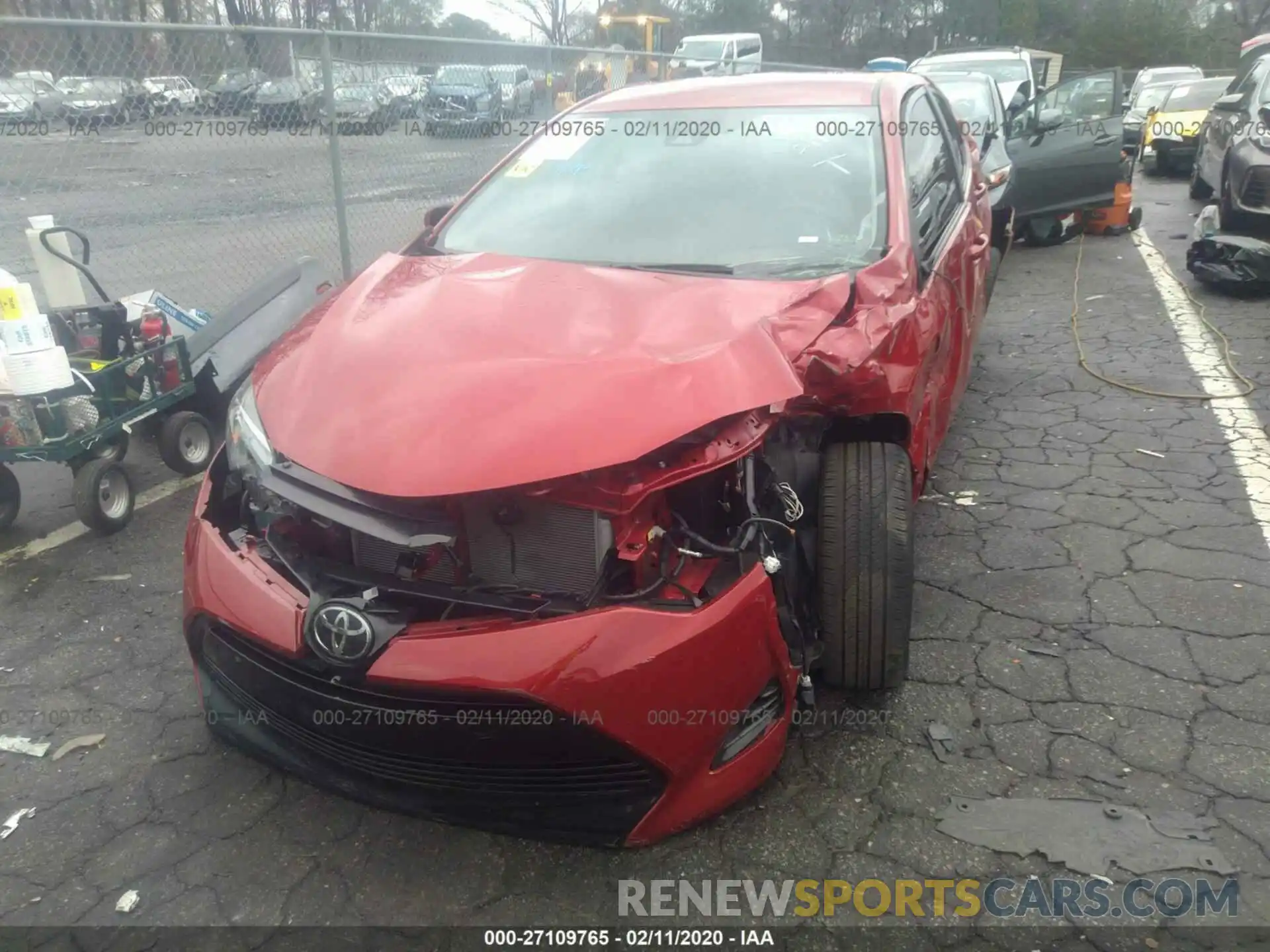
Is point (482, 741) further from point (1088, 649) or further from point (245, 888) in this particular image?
point (1088, 649)

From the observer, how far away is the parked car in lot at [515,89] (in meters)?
7.25

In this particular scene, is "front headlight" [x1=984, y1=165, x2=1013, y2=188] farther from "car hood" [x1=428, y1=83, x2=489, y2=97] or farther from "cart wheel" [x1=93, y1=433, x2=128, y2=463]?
"cart wheel" [x1=93, y1=433, x2=128, y2=463]

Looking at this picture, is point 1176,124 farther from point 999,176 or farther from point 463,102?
point 463,102

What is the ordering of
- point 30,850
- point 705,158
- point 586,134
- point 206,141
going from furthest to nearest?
point 206,141 < point 586,134 < point 705,158 < point 30,850

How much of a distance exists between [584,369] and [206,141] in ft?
14.6

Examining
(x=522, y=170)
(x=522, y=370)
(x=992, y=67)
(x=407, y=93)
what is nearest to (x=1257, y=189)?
(x=522, y=170)

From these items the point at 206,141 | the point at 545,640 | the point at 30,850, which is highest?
the point at 206,141

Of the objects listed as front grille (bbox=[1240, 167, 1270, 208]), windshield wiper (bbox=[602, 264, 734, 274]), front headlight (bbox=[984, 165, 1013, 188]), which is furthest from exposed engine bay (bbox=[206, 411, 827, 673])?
front grille (bbox=[1240, 167, 1270, 208])

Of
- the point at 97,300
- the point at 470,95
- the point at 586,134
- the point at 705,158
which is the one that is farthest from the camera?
the point at 470,95

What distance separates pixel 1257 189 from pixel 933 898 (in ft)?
22.8

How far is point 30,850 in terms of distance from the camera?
2.34 metres

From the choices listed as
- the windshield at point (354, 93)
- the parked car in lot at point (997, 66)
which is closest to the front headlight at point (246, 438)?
the windshield at point (354, 93)

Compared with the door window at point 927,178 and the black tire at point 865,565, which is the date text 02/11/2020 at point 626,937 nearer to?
the black tire at point 865,565

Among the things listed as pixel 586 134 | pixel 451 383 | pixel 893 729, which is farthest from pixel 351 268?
pixel 893 729
